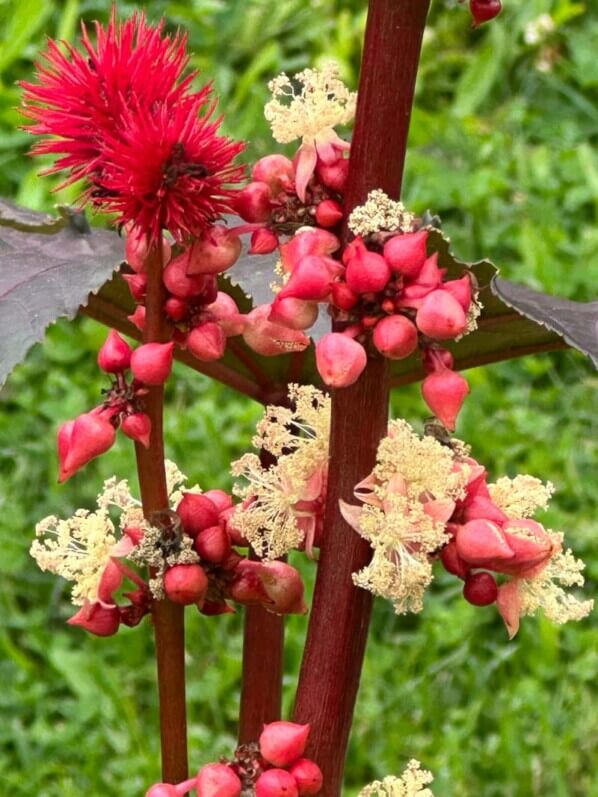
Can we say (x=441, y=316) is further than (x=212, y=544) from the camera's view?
No

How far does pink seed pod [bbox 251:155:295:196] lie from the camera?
0.67 meters

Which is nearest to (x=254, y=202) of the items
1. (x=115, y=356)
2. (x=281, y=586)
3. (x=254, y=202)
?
(x=254, y=202)

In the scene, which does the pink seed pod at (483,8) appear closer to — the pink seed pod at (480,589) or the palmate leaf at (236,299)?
Result: the palmate leaf at (236,299)

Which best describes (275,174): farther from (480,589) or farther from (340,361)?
(480,589)

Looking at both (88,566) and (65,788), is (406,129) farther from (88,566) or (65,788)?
(65,788)

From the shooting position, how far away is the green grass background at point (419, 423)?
1854mm

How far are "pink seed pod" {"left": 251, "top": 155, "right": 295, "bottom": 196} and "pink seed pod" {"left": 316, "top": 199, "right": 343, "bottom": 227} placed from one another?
0.09 feet

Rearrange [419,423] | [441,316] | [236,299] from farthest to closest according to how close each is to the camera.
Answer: [419,423], [236,299], [441,316]

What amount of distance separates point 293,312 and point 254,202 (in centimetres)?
6

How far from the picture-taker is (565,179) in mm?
2867

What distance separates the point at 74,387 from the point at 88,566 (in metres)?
1.72

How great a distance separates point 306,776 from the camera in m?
0.67

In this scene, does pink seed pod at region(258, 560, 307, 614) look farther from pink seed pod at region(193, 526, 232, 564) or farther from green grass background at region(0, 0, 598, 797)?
green grass background at region(0, 0, 598, 797)

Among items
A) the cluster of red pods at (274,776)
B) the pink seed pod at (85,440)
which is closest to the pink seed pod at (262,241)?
the pink seed pod at (85,440)
